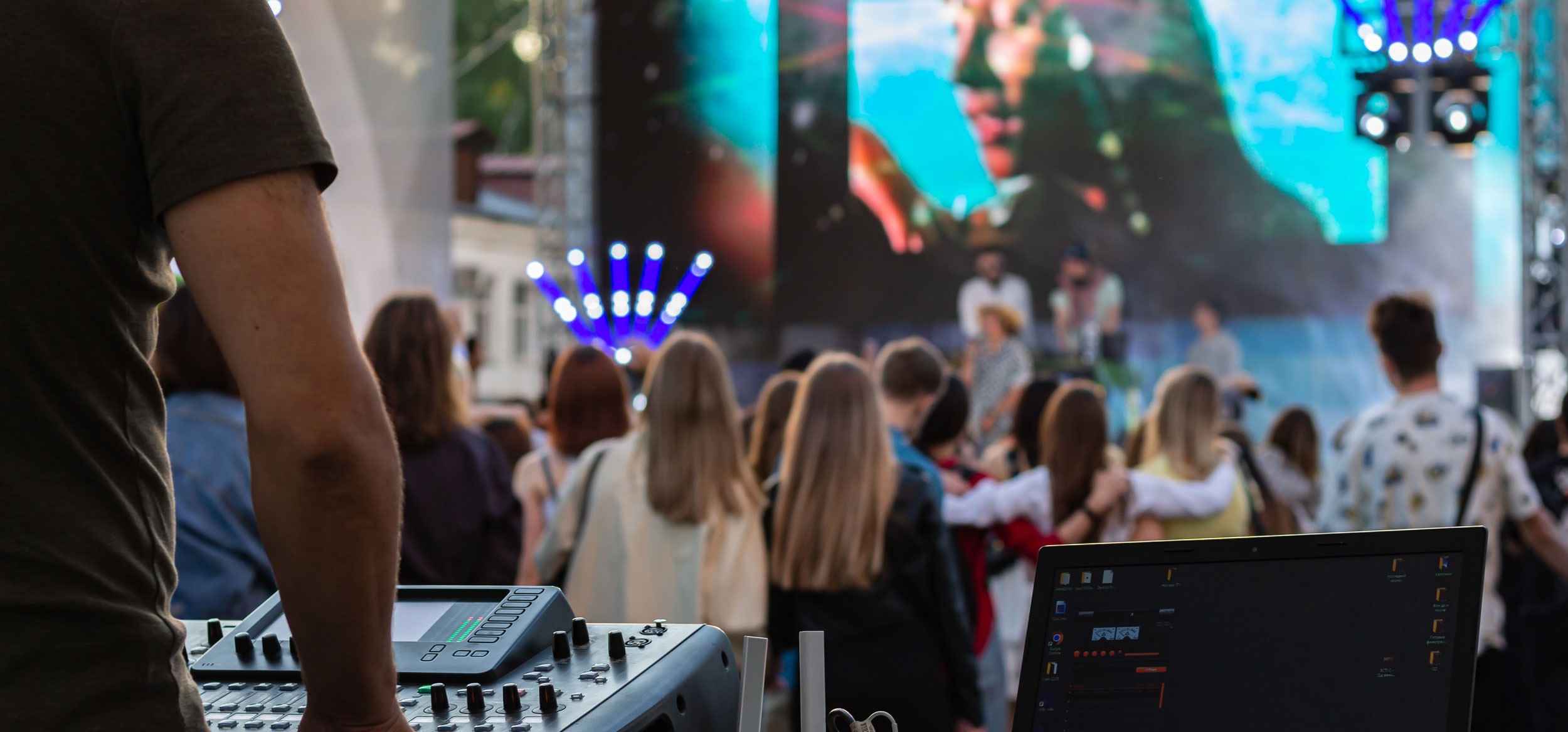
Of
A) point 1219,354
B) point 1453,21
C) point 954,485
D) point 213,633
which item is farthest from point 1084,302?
point 213,633

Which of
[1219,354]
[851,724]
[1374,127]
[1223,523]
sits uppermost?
[1374,127]

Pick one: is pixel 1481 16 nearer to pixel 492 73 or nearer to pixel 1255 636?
pixel 1255 636

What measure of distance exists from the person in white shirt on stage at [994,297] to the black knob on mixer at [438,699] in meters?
10.3

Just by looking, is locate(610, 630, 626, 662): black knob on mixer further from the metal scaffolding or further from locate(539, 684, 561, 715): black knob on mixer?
the metal scaffolding

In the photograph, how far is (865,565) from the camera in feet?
10.3

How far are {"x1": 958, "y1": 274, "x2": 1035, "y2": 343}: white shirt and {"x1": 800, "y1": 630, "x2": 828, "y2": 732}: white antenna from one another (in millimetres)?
10254

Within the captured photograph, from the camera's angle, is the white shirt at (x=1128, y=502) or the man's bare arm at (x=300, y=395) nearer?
the man's bare arm at (x=300, y=395)

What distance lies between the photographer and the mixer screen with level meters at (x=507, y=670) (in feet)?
3.76

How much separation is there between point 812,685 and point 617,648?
0.73 ft

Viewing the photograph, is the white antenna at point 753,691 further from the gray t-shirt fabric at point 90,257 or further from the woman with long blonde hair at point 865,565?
the woman with long blonde hair at point 865,565

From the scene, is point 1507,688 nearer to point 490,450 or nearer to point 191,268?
point 490,450

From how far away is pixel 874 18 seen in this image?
12.0m

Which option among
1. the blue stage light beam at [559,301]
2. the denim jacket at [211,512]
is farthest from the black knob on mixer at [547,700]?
the blue stage light beam at [559,301]

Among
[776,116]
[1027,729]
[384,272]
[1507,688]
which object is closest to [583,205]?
[776,116]
